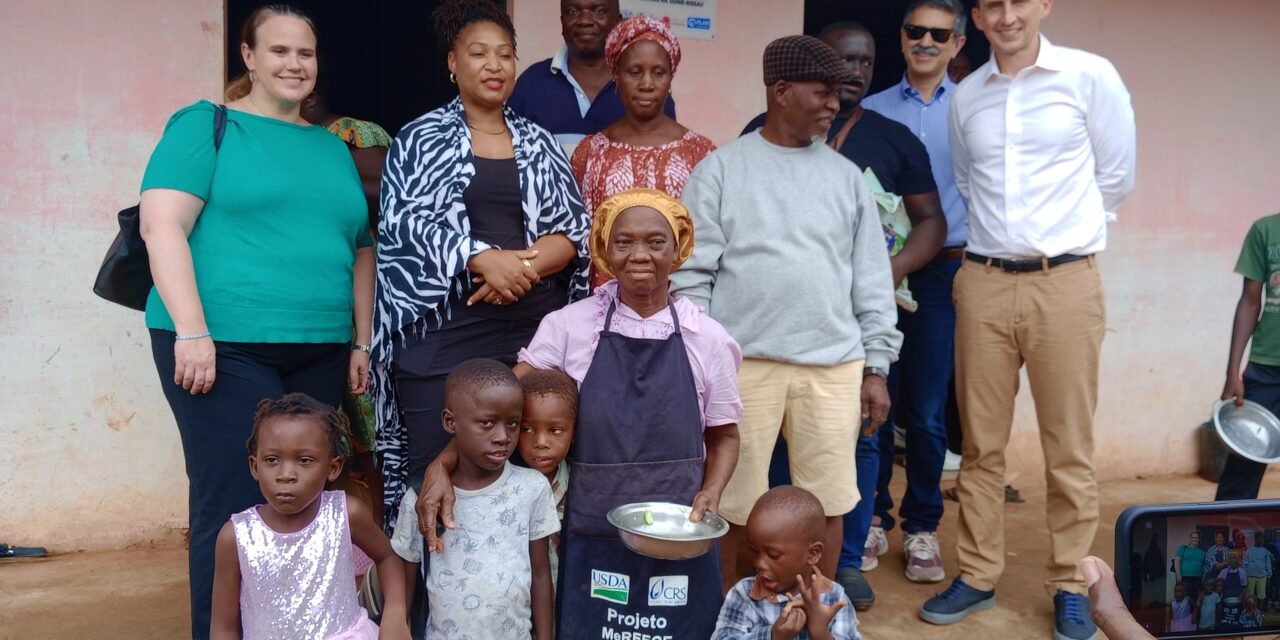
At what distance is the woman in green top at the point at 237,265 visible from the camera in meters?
2.86

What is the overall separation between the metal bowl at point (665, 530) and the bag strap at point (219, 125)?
139 cm

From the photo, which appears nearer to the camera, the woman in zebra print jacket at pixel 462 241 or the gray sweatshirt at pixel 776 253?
the woman in zebra print jacket at pixel 462 241

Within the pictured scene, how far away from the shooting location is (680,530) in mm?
2814

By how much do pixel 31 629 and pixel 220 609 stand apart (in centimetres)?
152

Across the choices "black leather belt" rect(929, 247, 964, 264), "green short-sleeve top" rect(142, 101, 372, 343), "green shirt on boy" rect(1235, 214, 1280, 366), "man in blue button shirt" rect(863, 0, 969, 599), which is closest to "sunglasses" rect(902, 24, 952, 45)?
"man in blue button shirt" rect(863, 0, 969, 599)

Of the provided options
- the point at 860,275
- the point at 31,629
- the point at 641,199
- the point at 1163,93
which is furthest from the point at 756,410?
the point at 1163,93

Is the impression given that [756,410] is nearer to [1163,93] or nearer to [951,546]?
[951,546]

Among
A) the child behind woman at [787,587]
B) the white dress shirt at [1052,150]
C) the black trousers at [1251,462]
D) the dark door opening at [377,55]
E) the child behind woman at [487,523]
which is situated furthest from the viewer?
the dark door opening at [377,55]

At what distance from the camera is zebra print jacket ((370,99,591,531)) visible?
3133 millimetres

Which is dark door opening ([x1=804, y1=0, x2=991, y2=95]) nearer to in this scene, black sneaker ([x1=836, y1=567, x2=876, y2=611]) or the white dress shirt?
the white dress shirt

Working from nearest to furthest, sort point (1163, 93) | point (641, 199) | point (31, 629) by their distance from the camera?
point (641, 199)
point (31, 629)
point (1163, 93)

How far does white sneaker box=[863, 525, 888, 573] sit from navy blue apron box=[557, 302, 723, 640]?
1555 millimetres

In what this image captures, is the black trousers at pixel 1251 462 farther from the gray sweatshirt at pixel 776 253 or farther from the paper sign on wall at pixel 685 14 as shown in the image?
the paper sign on wall at pixel 685 14

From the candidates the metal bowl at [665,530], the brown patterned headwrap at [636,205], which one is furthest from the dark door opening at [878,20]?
the metal bowl at [665,530]
